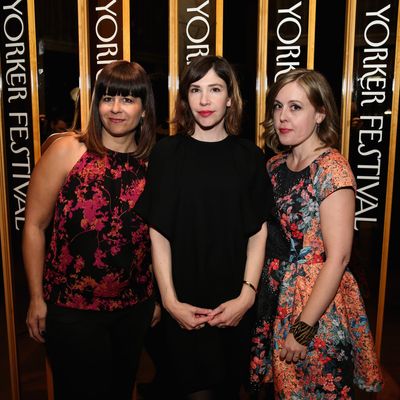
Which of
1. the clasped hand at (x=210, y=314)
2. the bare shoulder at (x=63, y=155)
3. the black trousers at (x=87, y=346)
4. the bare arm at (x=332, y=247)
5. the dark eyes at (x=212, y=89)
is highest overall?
the dark eyes at (x=212, y=89)

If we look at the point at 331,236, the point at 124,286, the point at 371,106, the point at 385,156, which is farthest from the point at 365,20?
the point at 124,286

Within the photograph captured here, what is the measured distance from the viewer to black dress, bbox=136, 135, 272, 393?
5.44ft

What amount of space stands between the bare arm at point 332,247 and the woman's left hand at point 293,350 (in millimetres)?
91

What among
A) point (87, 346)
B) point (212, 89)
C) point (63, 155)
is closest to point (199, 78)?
point (212, 89)

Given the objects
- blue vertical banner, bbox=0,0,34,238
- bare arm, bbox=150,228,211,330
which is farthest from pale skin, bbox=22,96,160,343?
blue vertical banner, bbox=0,0,34,238

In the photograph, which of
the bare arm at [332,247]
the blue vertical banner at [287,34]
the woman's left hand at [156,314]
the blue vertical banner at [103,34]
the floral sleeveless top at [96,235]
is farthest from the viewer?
the blue vertical banner at [103,34]

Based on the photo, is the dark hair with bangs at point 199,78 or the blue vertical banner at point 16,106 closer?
the dark hair with bangs at point 199,78

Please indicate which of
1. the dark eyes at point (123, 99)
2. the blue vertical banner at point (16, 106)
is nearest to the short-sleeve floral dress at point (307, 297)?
the dark eyes at point (123, 99)

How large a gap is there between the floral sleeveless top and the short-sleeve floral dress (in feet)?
1.80

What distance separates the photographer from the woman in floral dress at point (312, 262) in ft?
5.35

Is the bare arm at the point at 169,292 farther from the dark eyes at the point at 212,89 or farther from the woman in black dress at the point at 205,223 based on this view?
the dark eyes at the point at 212,89

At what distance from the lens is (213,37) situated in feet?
7.19

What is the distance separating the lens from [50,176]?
1.74 metres

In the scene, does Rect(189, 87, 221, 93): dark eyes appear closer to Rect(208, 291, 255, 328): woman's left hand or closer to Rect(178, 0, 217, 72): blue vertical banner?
Rect(178, 0, 217, 72): blue vertical banner
